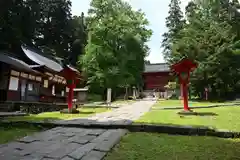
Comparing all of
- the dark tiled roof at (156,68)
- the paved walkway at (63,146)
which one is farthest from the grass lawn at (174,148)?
the dark tiled roof at (156,68)

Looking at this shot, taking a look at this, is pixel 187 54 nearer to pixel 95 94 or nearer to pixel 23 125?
pixel 95 94

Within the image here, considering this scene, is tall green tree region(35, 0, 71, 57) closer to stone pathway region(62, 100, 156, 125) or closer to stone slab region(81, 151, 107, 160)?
stone pathway region(62, 100, 156, 125)

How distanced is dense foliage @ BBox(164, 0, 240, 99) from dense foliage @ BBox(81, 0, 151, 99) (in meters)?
4.81

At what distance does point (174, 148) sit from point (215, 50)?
19616 millimetres

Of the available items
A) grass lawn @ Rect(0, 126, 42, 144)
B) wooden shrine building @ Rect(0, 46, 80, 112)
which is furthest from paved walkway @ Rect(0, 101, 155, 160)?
wooden shrine building @ Rect(0, 46, 80, 112)

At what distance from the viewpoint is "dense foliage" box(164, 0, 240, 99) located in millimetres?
21859

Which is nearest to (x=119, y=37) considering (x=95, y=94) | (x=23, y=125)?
(x=95, y=94)

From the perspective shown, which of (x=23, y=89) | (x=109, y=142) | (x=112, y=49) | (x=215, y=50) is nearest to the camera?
(x=109, y=142)

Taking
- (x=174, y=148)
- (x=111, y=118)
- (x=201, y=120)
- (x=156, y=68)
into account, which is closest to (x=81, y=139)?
(x=174, y=148)

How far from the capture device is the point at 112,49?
2839 cm

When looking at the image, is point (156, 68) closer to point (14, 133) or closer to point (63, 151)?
point (14, 133)

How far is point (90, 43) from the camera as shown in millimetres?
28391

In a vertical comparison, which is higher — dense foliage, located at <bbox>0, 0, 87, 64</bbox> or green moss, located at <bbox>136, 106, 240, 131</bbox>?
dense foliage, located at <bbox>0, 0, 87, 64</bbox>

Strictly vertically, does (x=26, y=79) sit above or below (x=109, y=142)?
above
